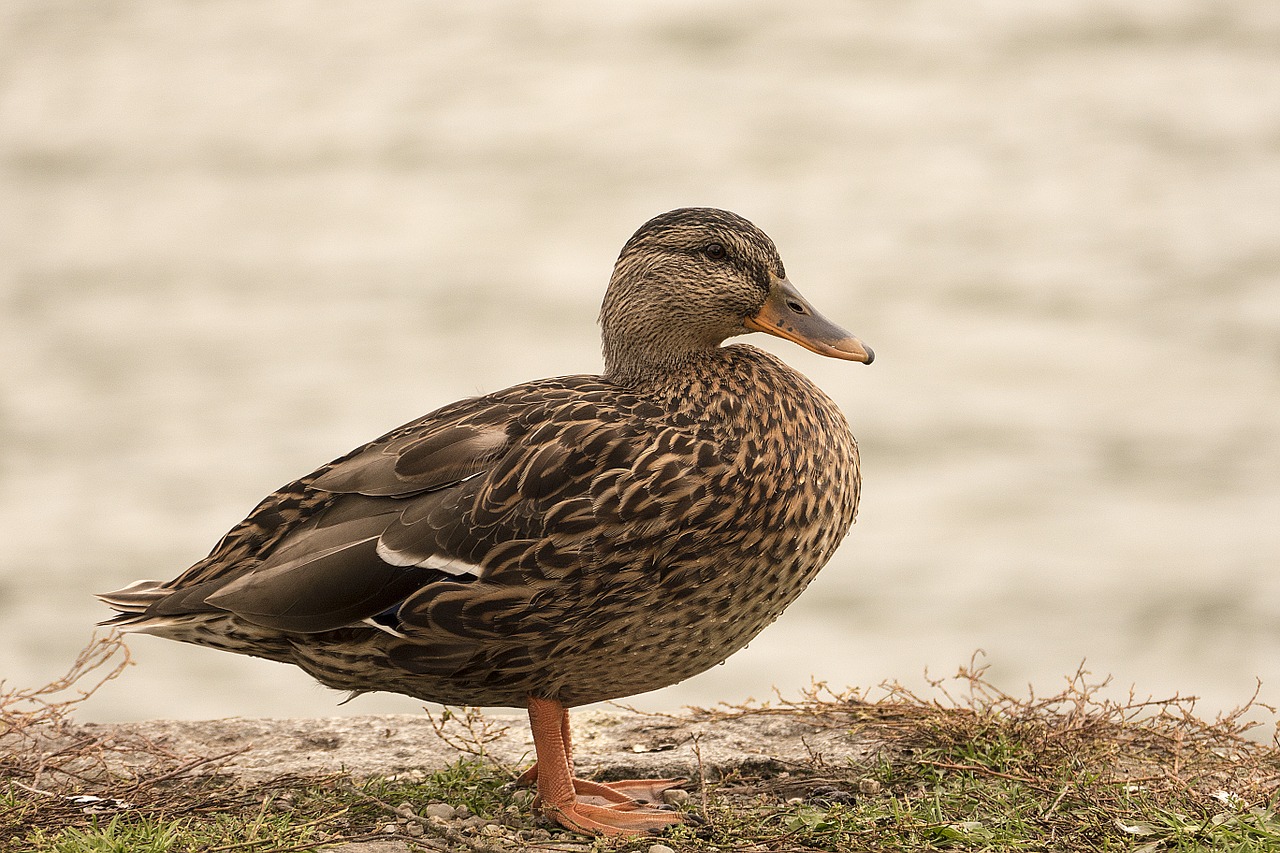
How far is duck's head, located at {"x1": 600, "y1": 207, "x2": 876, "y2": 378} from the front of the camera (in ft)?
14.4

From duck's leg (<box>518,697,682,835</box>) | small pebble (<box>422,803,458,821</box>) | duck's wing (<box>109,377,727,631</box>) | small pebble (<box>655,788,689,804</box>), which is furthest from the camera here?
small pebble (<box>655,788,689,804</box>)

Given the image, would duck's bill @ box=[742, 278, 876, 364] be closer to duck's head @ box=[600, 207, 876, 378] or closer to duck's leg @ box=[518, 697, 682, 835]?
duck's head @ box=[600, 207, 876, 378]

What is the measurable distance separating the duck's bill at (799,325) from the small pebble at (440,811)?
1.51m

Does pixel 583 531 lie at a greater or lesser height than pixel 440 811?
greater

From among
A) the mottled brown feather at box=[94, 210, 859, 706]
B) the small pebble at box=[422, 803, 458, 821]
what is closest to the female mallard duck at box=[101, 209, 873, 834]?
the mottled brown feather at box=[94, 210, 859, 706]

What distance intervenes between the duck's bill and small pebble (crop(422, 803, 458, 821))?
151 cm

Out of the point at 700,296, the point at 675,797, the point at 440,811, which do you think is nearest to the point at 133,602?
the point at 440,811

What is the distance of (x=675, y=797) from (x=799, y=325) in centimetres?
131

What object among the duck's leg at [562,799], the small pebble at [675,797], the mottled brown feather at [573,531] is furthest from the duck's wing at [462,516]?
the small pebble at [675,797]

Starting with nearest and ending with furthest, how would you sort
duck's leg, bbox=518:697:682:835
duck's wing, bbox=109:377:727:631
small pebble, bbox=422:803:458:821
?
duck's wing, bbox=109:377:727:631, duck's leg, bbox=518:697:682:835, small pebble, bbox=422:803:458:821

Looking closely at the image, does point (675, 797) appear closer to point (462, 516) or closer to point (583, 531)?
point (583, 531)

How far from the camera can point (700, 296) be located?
440 centimetres

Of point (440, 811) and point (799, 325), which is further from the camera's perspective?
point (799, 325)

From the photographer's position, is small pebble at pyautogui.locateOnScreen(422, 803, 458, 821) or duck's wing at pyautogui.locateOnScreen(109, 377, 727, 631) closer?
duck's wing at pyautogui.locateOnScreen(109, 377, 727, 631)
